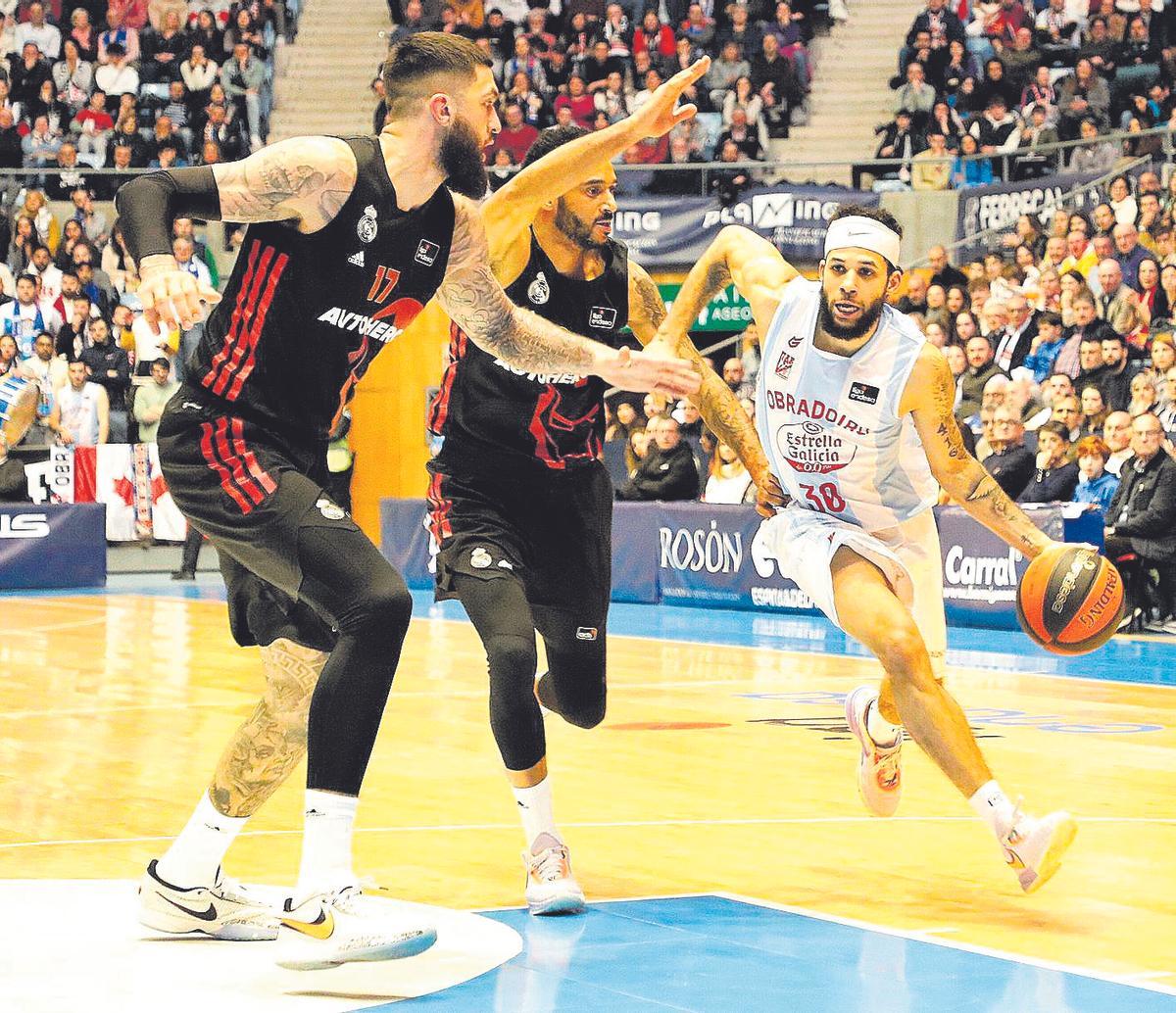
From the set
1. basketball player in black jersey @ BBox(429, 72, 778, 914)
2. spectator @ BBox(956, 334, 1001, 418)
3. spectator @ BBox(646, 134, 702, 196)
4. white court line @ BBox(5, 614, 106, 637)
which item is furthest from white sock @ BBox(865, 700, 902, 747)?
spectator @ BBox(646, 134, 702, 196)

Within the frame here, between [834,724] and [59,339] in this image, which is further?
[59,339]

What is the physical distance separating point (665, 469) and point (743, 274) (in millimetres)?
11783

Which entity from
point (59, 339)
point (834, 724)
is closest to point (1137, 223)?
point (834, 724)

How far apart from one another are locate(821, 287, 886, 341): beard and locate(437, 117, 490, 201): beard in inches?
81.5

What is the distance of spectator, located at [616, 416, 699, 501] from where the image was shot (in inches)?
750

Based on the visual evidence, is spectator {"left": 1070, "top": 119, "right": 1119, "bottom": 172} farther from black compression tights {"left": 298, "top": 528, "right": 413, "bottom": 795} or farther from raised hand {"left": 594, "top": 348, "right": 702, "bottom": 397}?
black compression tights {"left": 298, "top": 528, "right": 413, "bottom": 795}

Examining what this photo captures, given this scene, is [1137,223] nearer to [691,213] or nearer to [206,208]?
[691,213]

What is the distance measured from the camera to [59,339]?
900 inches

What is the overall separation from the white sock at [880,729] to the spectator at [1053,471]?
30.2 ft

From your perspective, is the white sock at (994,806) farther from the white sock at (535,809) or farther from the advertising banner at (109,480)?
the advertising banner at (109,480)

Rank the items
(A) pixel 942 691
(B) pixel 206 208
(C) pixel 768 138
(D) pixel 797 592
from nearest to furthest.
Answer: (B) pixel 206 208 < (A) pixel 942 691 < (D) pixel 797 592 < (C) pixel 768 138

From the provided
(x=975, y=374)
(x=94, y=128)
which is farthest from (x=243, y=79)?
(x=975, y=374)

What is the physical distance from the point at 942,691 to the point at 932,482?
3.84ft

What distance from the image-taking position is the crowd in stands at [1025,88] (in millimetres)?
21766
